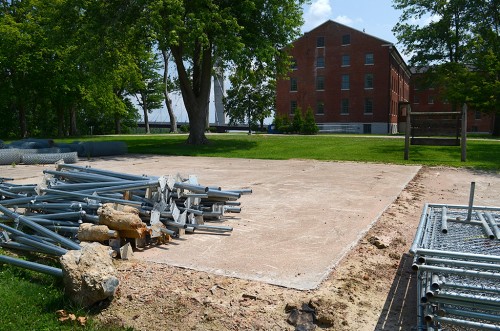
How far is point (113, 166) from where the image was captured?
17125 mm

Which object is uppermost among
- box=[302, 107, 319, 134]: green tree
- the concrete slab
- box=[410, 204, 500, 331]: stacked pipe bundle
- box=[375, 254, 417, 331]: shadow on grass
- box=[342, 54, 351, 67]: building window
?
box=[342, 54, 351, 67]: building window

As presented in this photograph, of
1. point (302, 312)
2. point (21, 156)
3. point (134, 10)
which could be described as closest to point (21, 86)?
point (134, 10)

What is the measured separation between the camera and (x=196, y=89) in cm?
2759

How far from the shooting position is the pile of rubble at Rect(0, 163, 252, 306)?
454 cm

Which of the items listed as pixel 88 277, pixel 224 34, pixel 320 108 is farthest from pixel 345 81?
pixel 88 277

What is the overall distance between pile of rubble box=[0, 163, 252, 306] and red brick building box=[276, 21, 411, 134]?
61132 mm

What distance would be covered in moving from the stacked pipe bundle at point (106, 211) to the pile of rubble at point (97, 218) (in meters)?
0.01

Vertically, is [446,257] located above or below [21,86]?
below

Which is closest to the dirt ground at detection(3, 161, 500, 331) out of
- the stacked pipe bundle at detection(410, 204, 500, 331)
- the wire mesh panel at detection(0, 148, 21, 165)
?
the stacked pipe bundle at detection(410, 204, 500, 331)

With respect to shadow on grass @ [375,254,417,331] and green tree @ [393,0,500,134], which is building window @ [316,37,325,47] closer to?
green tree @ [393,0,500,134]

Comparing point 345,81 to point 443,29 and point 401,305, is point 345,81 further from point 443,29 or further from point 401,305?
point 401,305

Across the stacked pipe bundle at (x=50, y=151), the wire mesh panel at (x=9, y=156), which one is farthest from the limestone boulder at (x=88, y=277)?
the wire mesh panel at (x=9, y=156)

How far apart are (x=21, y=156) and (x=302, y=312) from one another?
54.7 ft

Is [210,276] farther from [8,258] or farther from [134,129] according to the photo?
[134,129]
